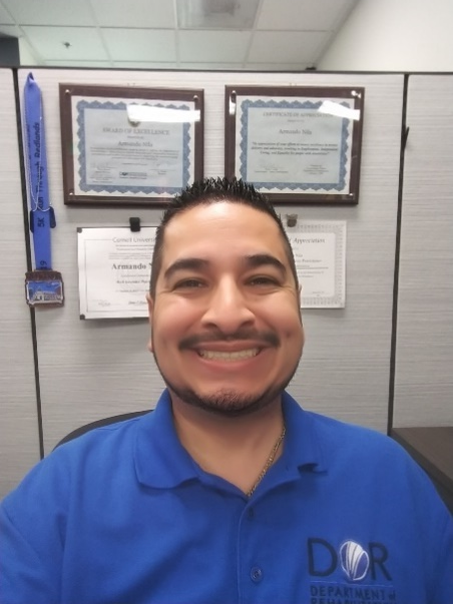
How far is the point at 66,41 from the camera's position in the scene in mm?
3000

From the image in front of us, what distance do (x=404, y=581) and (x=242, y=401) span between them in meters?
0.36

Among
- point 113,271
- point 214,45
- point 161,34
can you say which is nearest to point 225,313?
point 113,271

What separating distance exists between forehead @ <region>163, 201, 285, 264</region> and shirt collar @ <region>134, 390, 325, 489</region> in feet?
0.89

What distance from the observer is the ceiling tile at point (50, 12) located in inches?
98.3

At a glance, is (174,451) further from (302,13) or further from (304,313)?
(302,13)

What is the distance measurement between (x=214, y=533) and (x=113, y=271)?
0.73 metres

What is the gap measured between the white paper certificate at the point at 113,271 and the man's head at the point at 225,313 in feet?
1.47

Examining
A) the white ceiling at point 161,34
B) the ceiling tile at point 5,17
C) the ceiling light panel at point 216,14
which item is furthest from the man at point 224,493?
the ceiling tile at point 5,17

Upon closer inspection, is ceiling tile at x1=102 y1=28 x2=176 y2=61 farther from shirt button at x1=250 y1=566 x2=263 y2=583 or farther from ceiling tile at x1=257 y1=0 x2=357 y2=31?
shirt button at x1=250 y1=566 x2=263 y2=583

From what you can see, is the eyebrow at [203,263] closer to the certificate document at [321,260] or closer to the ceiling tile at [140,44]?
the certificate document at [321,260]

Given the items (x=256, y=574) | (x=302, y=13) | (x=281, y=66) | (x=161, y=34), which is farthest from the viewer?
(x=281, y=66)

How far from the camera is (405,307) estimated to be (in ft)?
3.90

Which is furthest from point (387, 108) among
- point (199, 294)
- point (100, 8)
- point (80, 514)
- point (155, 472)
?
point (100, 8)

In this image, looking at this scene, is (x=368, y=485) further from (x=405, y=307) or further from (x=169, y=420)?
(x=405, y=307)
